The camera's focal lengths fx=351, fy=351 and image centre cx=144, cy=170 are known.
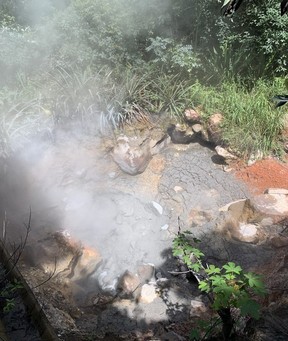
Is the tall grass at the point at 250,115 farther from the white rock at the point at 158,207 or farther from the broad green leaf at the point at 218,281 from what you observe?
the broad green leaf at the point at 218,281

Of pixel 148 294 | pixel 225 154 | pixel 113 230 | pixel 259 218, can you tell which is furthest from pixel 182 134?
pixel 148 294

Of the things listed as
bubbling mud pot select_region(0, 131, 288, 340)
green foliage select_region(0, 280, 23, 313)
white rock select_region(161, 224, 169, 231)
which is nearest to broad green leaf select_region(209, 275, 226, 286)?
bubbling mud pot select_region(0, 131, 288, 340)

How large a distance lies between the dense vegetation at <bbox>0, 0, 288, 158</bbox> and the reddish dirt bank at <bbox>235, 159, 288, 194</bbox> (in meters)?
0.44

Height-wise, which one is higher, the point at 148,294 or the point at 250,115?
the point at 250,115

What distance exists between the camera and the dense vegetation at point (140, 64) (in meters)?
5.45

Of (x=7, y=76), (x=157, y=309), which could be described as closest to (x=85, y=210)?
(x=157, y=309)

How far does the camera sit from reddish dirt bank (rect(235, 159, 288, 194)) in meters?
4.84

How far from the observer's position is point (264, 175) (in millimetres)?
4953

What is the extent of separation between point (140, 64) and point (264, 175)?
278 centimetres

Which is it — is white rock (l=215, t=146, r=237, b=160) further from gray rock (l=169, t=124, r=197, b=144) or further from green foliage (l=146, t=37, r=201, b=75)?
green foliage (l=146, t=37, r=201, b=75)

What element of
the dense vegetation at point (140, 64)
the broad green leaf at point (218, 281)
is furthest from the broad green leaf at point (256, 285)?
the dense vegetation at point (140, 64)

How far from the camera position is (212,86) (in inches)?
236

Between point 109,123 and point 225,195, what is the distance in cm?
214

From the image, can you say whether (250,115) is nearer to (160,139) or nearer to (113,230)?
(160,139)
